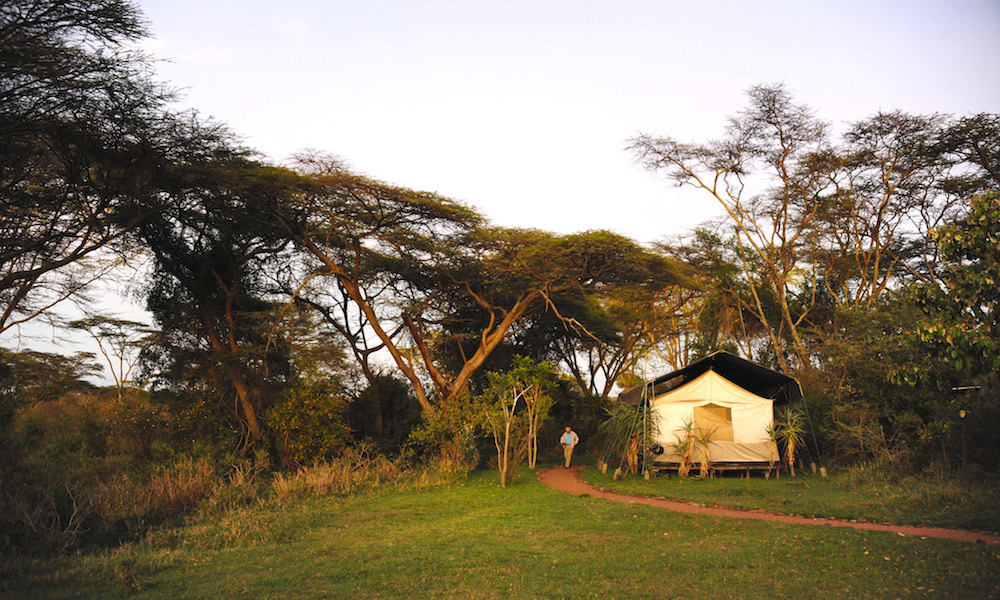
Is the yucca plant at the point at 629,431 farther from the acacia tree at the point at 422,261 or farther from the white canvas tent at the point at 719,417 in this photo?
the acacia tree at the point at 422,261

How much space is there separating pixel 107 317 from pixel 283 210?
20.6ft

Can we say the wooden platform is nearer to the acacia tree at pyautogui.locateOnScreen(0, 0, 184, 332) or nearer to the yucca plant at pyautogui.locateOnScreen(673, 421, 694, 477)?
the yucca plant at pyautogui.locateOnScreen(673, 421, 694, 477)

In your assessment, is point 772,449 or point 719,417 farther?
point 719,417

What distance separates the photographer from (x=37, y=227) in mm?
13539

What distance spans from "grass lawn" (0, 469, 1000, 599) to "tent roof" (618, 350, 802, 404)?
7414mm

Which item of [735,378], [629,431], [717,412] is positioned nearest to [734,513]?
[629,431]

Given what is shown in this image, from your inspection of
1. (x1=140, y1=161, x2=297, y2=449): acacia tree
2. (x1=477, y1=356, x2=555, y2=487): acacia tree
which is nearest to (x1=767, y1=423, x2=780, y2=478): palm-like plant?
(x1=477, y1=356, x2=555, y2=487): acacia tree

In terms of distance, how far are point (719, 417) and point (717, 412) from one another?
141 millimetres

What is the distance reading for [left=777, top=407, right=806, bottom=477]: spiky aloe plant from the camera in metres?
16.2

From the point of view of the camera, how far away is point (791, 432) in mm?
16219

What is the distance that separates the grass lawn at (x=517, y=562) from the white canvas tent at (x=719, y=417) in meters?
7.02

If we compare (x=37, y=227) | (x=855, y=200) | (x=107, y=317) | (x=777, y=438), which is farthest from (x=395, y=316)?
(x=855, y=200)

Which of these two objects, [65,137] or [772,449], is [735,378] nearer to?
[772,449]

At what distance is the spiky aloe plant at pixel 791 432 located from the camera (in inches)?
637
